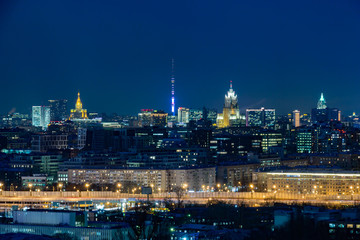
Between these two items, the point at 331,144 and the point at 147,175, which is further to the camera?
the point at 331,144

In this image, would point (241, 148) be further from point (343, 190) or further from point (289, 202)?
point (289, 202)

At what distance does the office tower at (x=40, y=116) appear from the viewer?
132 m

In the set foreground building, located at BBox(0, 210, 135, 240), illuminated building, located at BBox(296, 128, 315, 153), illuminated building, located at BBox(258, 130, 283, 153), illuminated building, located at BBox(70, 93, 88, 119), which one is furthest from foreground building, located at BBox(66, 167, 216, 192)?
illuminated building, located at BBox(70, 93, 88, 119)

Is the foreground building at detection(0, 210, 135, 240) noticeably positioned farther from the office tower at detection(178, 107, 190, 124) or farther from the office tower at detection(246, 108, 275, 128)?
the office tower at detection(178, 107, 190, 124)

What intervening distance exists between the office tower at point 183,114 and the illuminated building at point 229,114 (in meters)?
11.1

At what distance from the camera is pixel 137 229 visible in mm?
28469

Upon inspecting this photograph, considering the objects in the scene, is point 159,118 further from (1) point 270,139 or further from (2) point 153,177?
(2) point 153,177

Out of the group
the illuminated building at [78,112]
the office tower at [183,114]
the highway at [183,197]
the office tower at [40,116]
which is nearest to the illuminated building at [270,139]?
the office tower at [183,114]

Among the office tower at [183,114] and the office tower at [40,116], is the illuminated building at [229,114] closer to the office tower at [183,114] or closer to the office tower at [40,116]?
the office tower at [183,114]

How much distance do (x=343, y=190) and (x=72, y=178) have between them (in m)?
14.3

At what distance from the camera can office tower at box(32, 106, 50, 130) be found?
132000 millimetres

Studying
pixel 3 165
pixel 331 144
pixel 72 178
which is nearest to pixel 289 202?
pixel 72 178

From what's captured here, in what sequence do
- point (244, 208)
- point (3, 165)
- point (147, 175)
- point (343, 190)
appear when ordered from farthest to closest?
point (3, 165)
point (147, 175)
point (343, 190)
point (244, 208)

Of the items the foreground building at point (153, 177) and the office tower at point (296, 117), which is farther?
the office tower at point (296, 117)
